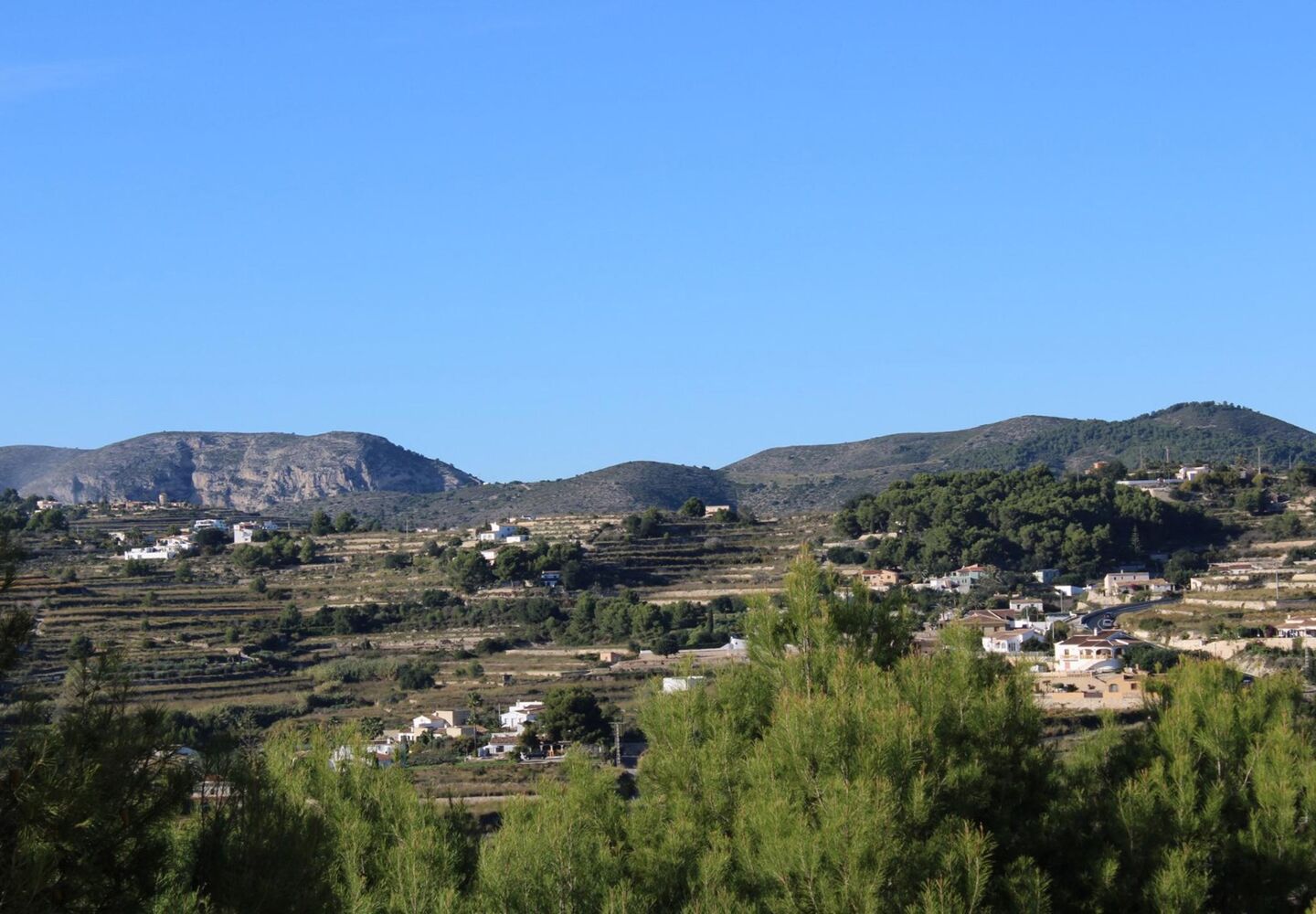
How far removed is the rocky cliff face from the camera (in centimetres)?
12888

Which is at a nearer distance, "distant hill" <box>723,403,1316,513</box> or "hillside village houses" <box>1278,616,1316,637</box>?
"hillside village houses" <box>1278,616,1316,637</box>

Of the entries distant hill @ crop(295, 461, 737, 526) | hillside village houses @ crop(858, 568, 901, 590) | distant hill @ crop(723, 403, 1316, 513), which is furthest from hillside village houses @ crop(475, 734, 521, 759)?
distant hill @ crop(723, 403, 1316, 513)

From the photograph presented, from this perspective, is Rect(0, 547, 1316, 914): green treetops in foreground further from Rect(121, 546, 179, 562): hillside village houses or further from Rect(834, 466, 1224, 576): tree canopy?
Rect(121, 546, 179, 562): hillside village houses

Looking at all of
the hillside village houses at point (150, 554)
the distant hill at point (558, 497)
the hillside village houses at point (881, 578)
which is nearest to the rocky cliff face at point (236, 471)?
the distant hill at point (558, 497)

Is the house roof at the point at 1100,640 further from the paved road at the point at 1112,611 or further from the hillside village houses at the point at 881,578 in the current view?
the hillside village houses at the point at 881,578

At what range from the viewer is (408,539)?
214ft

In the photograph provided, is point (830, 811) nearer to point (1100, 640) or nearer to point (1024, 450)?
point (1100, 640)

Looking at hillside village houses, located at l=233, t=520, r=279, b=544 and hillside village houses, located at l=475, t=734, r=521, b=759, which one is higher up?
hillside village houses, located at l=233, t=520, r=279, b=544

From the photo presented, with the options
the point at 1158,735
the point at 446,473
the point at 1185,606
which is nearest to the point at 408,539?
the point at 1185,606

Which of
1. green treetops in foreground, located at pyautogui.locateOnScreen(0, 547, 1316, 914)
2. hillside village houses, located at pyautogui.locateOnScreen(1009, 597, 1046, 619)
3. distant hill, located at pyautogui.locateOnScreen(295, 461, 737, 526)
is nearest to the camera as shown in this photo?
green treetops in foreground, located at pyautogui.locateOnScreen(0, 547, 1316, 914)

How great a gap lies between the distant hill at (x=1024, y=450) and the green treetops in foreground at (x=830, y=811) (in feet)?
263

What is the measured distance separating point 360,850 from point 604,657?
110ft

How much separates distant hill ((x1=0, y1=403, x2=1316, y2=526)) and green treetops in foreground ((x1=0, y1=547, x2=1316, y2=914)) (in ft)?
256

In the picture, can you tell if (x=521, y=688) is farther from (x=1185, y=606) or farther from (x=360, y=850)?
(x=360, y=850)
